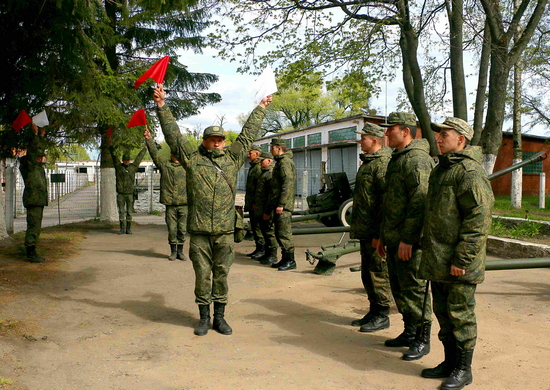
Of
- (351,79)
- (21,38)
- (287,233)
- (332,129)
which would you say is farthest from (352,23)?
(332,129)

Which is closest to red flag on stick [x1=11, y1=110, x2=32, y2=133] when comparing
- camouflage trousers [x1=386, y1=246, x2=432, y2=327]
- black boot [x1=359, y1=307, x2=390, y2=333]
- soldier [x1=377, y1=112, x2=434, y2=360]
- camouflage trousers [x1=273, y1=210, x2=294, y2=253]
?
camouflage trousers [x1=273, y1=210, x2=294, y2=253]

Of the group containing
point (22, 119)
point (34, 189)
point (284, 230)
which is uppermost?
point (22, 119)

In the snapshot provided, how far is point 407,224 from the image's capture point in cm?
430

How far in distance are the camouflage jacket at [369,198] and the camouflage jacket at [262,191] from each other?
3938 millimetres

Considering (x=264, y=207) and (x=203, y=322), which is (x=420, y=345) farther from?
(x=264, y=207)

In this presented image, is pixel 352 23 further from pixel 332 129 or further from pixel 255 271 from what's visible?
pixel 332 129

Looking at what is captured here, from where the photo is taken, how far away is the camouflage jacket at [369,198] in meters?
5.05

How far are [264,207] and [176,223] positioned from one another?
156 centimetres

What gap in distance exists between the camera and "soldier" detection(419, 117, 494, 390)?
3631mm

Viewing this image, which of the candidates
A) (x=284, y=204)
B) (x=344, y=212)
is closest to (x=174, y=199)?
(x=284, y=204)

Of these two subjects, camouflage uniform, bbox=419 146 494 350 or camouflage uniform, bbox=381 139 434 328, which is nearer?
camouflage uniform, bbox=419 146 494 350

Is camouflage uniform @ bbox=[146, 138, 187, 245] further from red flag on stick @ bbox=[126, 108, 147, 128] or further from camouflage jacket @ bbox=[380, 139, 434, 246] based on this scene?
camouflage jacket @ bbox=[380, 139, 434, 246]

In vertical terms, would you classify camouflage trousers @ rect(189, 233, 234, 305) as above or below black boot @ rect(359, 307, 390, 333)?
above

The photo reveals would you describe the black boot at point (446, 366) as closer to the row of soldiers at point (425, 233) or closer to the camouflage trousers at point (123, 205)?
the row of soldiers at point (425, 233)
